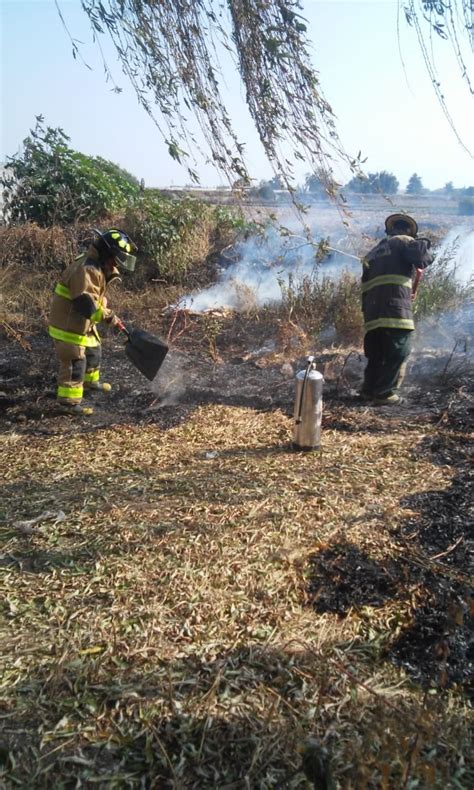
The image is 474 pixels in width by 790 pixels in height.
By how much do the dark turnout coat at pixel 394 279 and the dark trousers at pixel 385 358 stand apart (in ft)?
0.35

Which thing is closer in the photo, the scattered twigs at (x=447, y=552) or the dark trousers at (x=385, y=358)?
the scattered twigs at (x=447, y=552)

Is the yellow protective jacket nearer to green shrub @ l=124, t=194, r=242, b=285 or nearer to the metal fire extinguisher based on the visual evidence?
the metal fire extinguisher

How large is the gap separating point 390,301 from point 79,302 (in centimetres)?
289

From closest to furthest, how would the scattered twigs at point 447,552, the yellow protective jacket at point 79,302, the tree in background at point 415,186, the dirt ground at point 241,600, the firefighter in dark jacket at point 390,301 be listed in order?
the dirt ground at point 241,600, the scattered twigs at point 447,552, the yellow protective jacket at point 79,302, the firefighter in dark jacket at point 390,301, the tree in background at point 415,186

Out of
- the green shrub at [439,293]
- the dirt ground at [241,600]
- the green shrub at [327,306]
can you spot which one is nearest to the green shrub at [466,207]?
the green shrub at [439,293]

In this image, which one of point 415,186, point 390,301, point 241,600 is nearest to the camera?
point 241,600

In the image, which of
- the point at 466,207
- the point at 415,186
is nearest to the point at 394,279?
the point at 466,207

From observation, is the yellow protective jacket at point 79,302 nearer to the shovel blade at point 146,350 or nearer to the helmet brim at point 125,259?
the helmet brim at point 125,259

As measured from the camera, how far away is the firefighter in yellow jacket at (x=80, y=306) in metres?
5.12

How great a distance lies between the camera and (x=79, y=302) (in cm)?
511

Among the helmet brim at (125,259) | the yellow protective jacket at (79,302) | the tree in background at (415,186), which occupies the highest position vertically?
the tree in background at (415,186)

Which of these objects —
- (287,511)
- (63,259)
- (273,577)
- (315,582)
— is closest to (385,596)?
(315,582)

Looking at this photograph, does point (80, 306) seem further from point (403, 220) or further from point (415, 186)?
point (415, 186)

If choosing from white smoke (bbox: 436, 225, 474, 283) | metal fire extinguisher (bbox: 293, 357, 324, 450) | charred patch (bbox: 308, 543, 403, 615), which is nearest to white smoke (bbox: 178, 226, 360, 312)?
white smoke (bbox: 436, 225, 474, 283)
